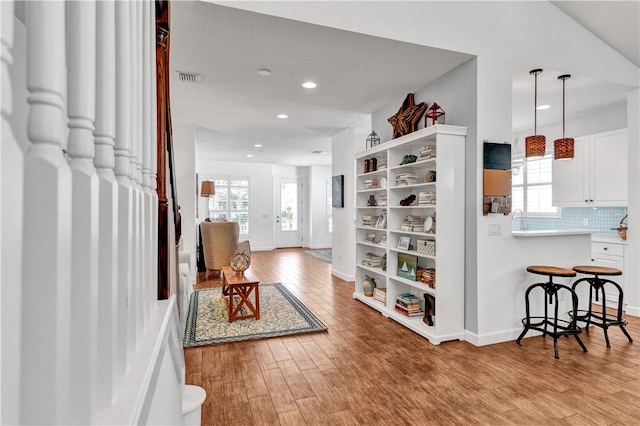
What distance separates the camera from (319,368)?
2.71 meters

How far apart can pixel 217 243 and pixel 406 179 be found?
151 inches

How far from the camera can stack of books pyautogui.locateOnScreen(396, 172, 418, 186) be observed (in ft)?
12.5

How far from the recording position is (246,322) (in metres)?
3.75

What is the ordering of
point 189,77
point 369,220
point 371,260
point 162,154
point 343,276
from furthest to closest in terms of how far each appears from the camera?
point 343,276, point 369,220, point 371,260, point 189,77, point 162,154

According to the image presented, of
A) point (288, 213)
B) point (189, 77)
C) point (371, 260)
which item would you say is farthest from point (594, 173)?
point (288, 213)

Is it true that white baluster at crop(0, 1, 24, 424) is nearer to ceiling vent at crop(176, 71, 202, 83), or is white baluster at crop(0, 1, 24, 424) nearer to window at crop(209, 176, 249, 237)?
ceiling vent at crop(176, 71, 202, 83)

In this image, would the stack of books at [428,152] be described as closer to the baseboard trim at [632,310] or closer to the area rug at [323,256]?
the baseboard trim at [632,310]

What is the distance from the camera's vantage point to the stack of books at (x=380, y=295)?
4182 mm

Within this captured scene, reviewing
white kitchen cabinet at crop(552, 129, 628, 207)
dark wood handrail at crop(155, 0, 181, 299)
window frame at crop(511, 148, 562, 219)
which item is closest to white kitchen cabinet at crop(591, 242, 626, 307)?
white kitchen cabinet at crop(552, 129, 628, 207)

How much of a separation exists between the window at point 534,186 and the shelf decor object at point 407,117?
8.68 feet

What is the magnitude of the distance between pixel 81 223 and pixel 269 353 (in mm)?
2808

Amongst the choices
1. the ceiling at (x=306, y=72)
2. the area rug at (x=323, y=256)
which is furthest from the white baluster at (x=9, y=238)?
the area rug at (x=323, y=256)

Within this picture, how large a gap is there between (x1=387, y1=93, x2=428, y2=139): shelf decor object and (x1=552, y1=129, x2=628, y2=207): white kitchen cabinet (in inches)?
111

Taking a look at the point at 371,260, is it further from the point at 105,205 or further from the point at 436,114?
the point at 105,205
